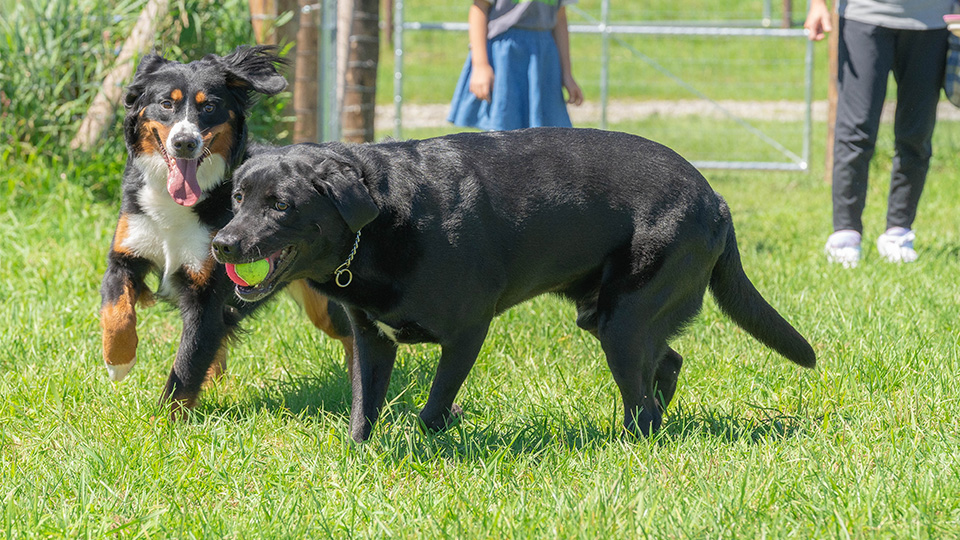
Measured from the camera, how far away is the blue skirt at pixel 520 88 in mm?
4801

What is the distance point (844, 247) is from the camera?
5441mm

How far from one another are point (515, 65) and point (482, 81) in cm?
28

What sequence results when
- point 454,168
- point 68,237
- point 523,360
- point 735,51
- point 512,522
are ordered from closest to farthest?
point 512,522 < point 454,168 < point 523,360 < point 68,237 < point 735,51

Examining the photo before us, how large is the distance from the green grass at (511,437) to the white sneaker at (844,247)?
0.46 m

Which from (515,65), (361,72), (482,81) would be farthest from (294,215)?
(361,72)

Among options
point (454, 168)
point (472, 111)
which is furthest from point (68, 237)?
point (454, 168)

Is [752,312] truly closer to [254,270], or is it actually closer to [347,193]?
[347,193]

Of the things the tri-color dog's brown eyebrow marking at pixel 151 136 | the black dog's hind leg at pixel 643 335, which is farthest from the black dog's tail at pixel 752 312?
the tri-color dog's brown eyebrow marking at pixel 151 136

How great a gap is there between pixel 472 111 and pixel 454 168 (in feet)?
6.68

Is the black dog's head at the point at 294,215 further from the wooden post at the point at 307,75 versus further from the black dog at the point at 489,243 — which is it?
the wooden post at the point at 307,75

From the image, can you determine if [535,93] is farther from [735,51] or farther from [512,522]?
[735,51]

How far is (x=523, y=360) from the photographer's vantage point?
377 centimetres

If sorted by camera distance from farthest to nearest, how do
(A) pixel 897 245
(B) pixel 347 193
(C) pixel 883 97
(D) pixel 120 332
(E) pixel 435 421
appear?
(A) pixel 897 245
(C) pixel 883 97
(D) pixel 120 332
(E) pixel 435 421
(B) pixel 347 193

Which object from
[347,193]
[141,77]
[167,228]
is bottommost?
[167,228]
